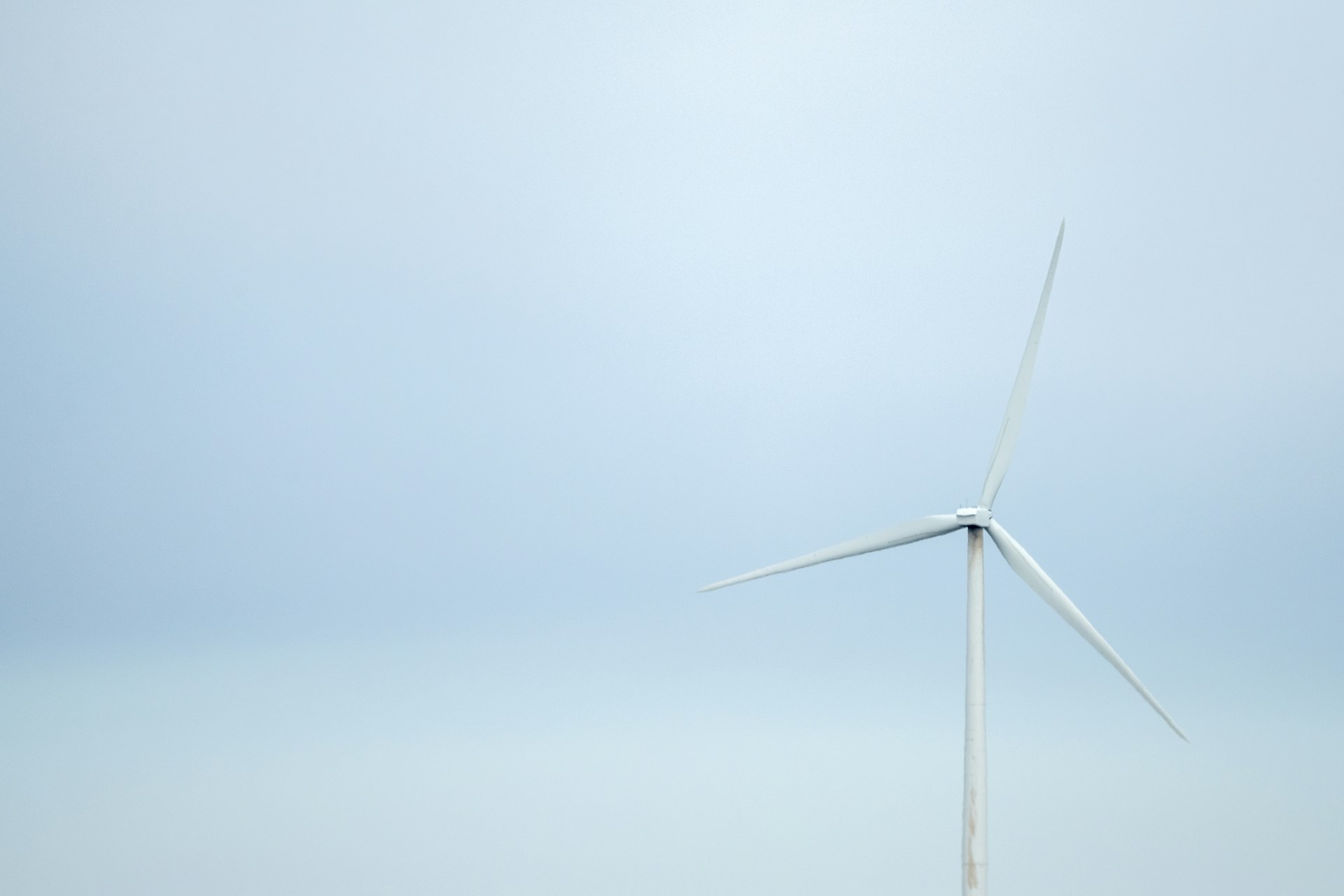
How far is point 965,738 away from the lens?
39.2 metres

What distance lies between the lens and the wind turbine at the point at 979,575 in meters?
38.6

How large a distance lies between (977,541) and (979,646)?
10.2 ft

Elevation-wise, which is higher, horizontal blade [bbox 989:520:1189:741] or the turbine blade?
the turbine blade

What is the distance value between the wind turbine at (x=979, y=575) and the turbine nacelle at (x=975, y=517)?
2 cm

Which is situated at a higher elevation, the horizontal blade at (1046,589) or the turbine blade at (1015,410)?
the turbine blade at (1015,410)

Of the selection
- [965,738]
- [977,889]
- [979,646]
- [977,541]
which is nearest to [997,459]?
[977,541]

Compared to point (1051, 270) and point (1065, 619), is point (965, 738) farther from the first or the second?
point (1051, 270)

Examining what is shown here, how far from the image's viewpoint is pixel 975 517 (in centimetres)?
4025

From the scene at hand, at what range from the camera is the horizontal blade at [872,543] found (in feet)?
136

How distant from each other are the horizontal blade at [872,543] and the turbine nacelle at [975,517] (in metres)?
0.38

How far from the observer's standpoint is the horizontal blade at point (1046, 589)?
39062mm

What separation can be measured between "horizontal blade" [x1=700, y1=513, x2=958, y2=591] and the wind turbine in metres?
0.02

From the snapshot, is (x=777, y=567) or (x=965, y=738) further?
(x=777, y=567)

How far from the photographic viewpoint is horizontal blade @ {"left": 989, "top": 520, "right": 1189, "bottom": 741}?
1538 inches
